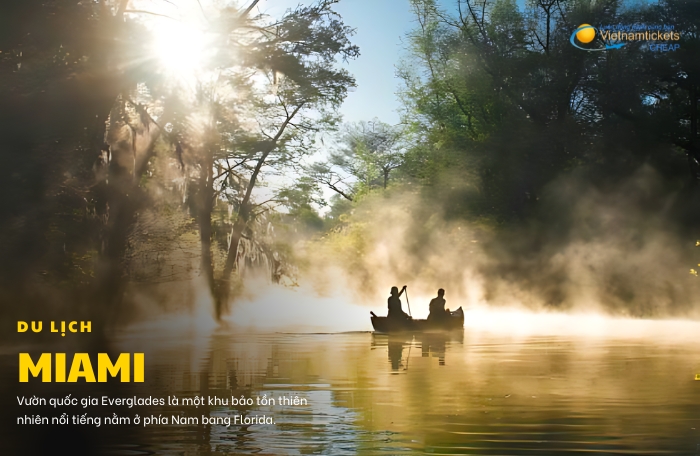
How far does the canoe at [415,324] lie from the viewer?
21.5 metres

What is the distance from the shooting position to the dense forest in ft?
57.5

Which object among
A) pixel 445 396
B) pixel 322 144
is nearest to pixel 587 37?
pixel 322 144

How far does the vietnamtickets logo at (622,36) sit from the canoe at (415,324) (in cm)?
1613

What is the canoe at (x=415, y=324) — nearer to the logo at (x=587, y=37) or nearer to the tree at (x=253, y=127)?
the tree at (x=253, y=127)

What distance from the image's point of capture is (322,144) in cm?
3762

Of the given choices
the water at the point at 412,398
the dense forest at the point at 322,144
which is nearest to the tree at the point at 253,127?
the dense forest at the point at 322,144

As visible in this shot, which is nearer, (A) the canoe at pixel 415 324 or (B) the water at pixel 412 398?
(B) the water at pixel 412 398

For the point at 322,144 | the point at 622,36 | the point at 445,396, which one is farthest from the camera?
the point at 322,144

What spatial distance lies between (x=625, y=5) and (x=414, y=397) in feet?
90.3

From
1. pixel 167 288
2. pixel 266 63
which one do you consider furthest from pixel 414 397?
pixel 167 288

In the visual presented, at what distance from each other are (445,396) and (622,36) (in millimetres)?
26355

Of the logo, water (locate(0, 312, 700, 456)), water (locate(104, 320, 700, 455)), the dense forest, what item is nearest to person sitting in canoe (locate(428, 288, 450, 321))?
water (locate(0, 312, 700, 456))

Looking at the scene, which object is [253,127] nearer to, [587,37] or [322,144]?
[322,144]

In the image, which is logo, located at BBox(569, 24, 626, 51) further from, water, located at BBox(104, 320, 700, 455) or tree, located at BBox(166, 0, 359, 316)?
water, located at BBox(104, 320, 700, 455)
